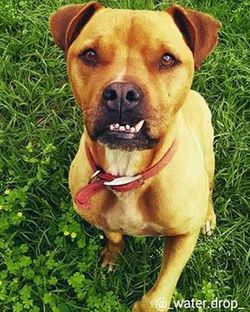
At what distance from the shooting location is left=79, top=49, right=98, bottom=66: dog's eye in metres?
2.96

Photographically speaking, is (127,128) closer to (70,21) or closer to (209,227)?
(70,21)

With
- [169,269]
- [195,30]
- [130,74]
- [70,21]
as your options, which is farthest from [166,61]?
[169,269]

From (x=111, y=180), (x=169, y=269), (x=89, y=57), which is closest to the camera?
(x=89, y=57)

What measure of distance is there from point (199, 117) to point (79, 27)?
3.32 ft

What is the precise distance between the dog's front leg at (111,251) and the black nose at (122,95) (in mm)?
1340

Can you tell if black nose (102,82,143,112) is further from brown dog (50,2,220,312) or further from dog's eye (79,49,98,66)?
dog's eye (79,49,98,66)

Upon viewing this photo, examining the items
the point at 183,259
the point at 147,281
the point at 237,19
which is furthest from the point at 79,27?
the point at 237,19

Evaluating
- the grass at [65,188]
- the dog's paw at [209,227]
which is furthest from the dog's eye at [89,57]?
the dog's paw at [209,227]

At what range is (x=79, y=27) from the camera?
3215 mm

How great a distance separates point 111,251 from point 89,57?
151 centimetres

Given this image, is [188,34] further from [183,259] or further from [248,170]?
[248,170]

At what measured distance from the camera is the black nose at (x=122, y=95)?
2.75 meters

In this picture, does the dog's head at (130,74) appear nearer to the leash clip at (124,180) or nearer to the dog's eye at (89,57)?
the dog's eye at (89,57)

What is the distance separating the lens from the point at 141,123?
2861 millimetres
